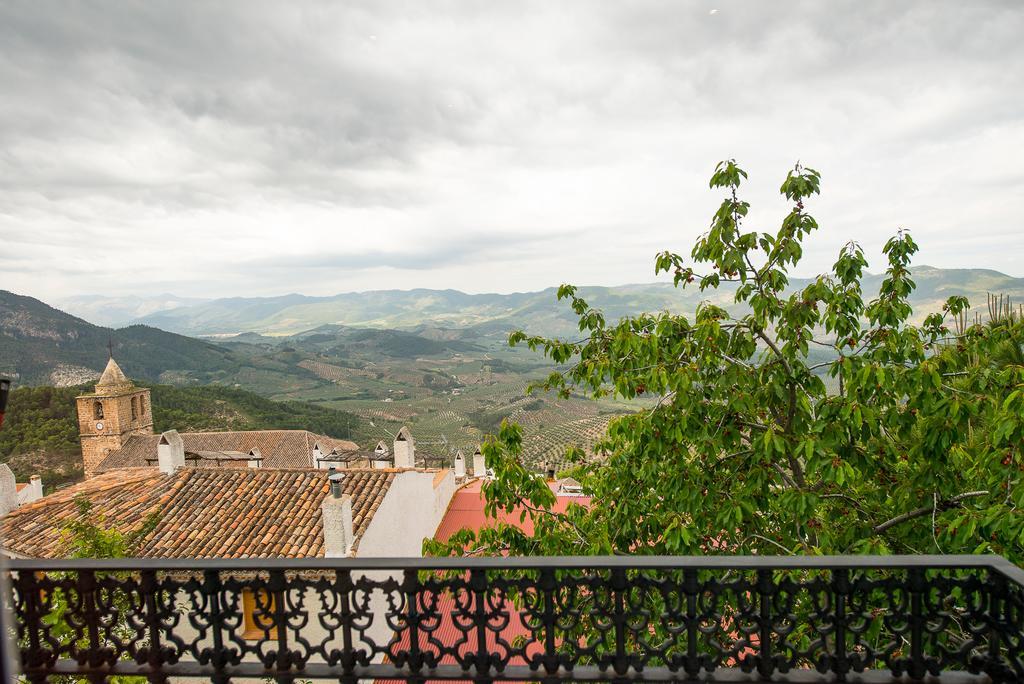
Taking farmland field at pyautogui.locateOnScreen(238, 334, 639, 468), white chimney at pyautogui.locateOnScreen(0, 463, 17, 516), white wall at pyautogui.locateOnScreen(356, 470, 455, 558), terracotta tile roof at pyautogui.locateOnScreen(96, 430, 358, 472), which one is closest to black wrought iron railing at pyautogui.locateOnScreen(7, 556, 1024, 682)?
white wall at pyautogui.locateOnScreen(356, 470, 455, 558)

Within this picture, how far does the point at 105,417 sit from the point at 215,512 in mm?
31754

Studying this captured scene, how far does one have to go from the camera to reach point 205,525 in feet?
33.1

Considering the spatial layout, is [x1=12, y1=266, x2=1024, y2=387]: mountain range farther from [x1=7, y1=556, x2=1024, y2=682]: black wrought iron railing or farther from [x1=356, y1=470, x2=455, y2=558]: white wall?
[x1=356, y1=470, x2=455, y2=558]: white wall

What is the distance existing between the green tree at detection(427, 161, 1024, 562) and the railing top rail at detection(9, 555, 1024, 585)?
1.00m

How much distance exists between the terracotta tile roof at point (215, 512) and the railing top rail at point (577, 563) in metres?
7.00

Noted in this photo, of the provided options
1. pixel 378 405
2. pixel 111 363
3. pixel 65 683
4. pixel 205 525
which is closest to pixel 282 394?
pixel 378 405

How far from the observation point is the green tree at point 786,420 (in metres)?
3.49

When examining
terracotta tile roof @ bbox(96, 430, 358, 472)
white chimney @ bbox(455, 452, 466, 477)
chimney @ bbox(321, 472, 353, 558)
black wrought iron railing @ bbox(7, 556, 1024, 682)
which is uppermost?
black wrought iron railing @ bbox(7, 556, 1024, 682)

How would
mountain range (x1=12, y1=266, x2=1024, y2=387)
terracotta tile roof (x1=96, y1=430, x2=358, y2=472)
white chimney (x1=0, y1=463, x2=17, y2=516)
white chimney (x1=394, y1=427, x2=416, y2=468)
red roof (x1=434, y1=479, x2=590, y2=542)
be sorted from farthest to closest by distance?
1. mountain range (x1=12, y1=266, x2=1024, y2=387)
2. terracotta tile roof (x1=96, y1=430, x2=358, y2=472)
3. white chimney (x1=394, y1=427, x2=416, y2=468)
4. red roof (x1=434, y1=479, x2=590, y2=542)
5. white chimney (x1=0, y1=463, x2=17, y2=516)

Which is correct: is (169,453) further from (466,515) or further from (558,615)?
(558,615)

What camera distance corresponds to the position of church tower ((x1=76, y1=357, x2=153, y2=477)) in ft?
113

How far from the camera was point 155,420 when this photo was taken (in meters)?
48.9

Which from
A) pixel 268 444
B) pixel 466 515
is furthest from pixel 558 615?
pixel 268 444

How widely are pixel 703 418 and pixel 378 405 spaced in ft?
309
